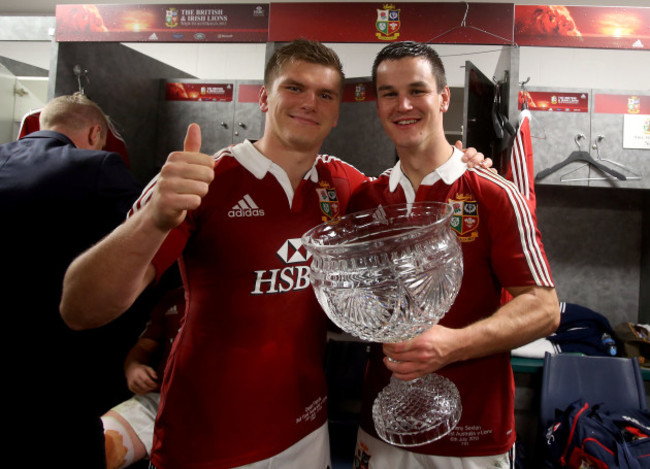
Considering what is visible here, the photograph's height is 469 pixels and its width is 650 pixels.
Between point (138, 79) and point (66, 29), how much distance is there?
1.70 feet

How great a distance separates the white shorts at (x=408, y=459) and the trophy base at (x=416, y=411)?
0.97 feet

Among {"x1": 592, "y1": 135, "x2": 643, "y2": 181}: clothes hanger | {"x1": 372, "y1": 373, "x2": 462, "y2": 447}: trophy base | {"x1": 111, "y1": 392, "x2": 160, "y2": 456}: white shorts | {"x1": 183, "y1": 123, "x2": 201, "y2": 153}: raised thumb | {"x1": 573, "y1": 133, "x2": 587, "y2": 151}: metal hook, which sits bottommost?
{"x1": 111, "y1": 392, "x2": 160, "y2": 456}: white shorts

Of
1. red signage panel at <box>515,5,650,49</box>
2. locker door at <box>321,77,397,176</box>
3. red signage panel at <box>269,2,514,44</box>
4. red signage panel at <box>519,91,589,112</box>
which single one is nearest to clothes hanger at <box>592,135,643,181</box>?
red signage panel at <box>519,91,589,112</box>

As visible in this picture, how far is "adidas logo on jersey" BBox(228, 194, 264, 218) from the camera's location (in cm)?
107

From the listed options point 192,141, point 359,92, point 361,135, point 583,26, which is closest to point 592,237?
point 583,26

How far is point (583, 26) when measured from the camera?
1.93 m

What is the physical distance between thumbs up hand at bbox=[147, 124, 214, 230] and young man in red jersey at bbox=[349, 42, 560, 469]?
24.5 inches

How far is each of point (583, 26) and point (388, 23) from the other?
0.94m

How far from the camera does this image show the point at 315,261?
68 cm

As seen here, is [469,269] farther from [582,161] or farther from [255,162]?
[582,161]

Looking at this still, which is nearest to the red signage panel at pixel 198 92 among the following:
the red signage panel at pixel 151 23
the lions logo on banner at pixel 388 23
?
the red signage panel at pixel 151 23

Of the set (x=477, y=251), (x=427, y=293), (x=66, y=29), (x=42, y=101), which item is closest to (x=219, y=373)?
(x=427, y=293)

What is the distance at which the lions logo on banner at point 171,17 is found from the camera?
2.11m

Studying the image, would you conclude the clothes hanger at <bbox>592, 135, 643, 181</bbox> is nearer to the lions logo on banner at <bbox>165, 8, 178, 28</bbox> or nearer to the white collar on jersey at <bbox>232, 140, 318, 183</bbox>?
the white collar on jersey at <bbox>232, 140, 318, 183</bbox>
